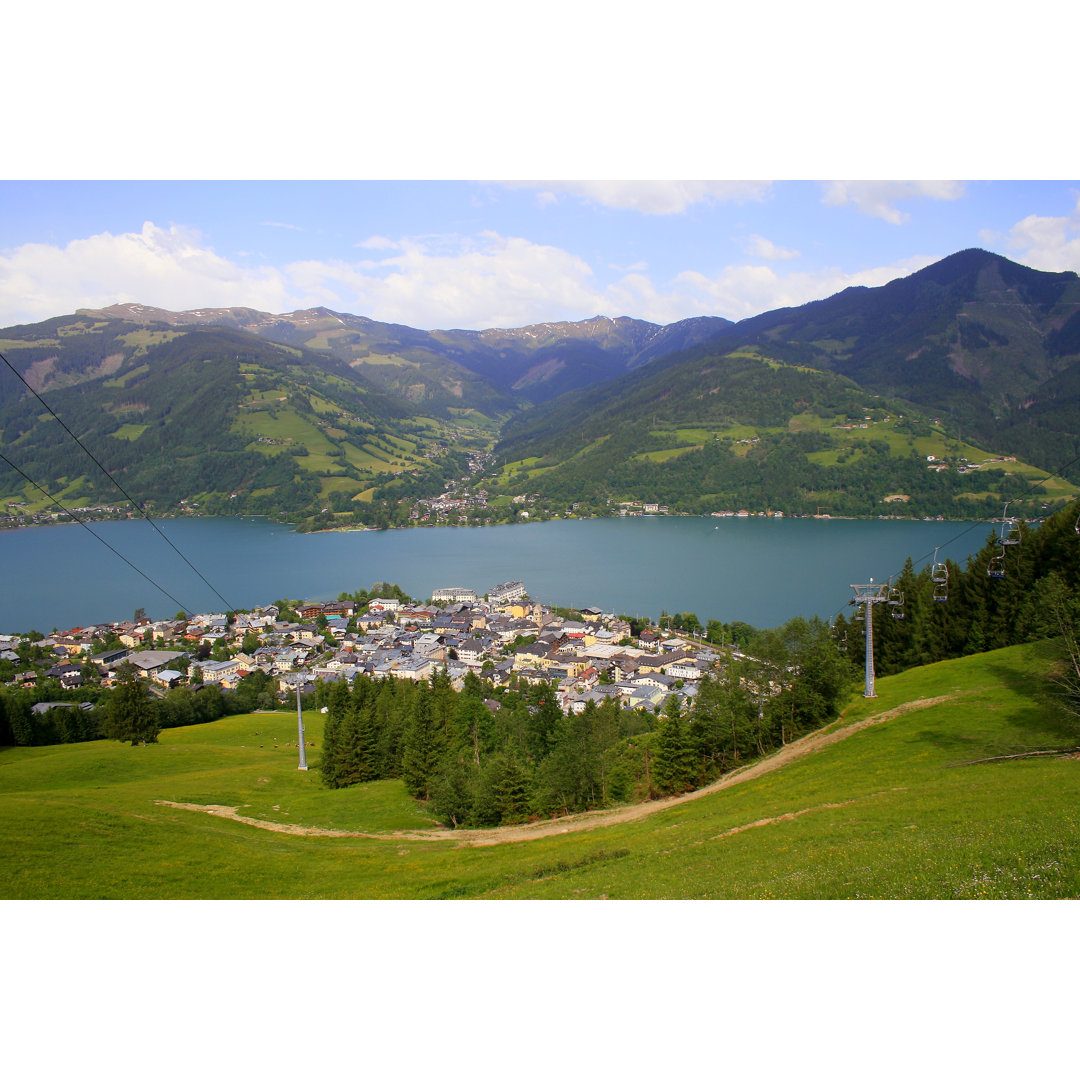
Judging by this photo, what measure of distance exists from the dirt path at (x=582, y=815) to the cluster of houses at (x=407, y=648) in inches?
587

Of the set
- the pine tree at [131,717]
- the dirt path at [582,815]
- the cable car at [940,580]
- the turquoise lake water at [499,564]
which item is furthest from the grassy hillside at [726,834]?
the turquoise lake water at [499,564]

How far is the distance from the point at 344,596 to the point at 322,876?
43430mm

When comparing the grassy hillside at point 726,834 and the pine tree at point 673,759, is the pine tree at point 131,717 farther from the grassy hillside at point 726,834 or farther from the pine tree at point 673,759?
the pine tree at point 673,759

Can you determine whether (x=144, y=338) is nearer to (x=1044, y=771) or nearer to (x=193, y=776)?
(x=193, y=776)

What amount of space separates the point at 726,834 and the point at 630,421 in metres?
112

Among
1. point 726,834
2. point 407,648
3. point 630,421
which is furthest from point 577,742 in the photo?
point 630,421

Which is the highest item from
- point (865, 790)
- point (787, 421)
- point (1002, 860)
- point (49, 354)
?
point (49, 354)

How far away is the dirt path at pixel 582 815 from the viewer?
433 inches

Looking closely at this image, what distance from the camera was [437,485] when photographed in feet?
352

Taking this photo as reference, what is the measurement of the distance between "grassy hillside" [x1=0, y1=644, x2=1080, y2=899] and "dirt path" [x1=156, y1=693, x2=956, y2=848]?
0.09m

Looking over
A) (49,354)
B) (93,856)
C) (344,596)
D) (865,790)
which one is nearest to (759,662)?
(865,790)

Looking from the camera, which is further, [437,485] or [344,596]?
[437,485]

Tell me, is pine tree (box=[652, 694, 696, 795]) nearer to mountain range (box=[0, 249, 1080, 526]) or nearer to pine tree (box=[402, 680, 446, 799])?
pine tree (box=[402, 680, 446, 799])

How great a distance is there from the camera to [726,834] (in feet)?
26.2
